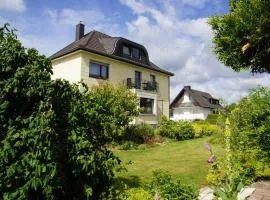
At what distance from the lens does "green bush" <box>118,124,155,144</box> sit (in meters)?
21.4

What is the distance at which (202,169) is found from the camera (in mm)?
12320

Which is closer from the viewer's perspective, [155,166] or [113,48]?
[155,166]

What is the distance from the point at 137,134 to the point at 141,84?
12.3 m

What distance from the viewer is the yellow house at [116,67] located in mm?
28312

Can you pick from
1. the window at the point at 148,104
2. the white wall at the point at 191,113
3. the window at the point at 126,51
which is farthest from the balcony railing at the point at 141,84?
the white wall at the point at 191,113

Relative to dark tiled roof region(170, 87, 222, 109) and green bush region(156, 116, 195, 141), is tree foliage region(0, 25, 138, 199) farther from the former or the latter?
dark tiled roof region(170, 87, 222, 109)

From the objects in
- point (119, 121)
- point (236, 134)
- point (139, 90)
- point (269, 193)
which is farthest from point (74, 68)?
point (269, 193)

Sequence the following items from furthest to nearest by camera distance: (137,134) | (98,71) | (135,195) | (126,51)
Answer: (126,51), (98,71), (137,134), (135,195)

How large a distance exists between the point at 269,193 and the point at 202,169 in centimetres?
357

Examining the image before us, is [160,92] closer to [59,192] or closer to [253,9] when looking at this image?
[253,9]

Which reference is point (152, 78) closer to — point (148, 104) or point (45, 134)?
point (148, 104)

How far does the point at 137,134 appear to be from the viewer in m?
22.3

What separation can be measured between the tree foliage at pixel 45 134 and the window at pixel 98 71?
2168 centimetres

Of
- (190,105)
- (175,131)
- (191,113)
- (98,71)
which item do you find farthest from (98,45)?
(191,113)
